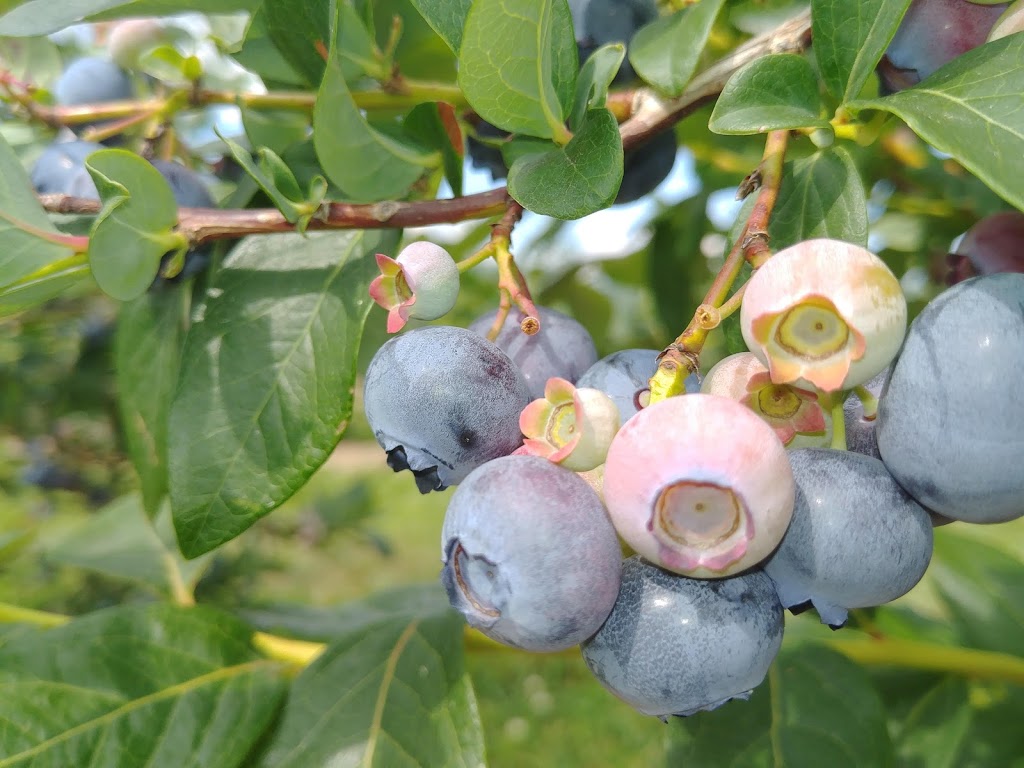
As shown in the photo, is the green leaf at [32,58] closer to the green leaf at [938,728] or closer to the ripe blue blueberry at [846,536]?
the ripe blue blueberry at [846,536]

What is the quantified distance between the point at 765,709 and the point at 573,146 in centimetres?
76

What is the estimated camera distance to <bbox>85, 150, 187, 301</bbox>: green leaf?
0.77 metres

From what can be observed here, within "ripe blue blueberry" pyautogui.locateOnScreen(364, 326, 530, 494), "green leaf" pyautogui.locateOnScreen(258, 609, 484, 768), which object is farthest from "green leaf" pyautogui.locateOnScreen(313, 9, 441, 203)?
"green leaf" pyautogui.locateOnScreen(258, 609, 484, 768)

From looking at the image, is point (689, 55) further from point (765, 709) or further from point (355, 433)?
point (355, 433)

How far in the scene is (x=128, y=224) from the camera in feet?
2.64

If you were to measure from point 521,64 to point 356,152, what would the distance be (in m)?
0.21

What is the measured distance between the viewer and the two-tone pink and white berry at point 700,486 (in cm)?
54

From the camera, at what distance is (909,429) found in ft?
1.98

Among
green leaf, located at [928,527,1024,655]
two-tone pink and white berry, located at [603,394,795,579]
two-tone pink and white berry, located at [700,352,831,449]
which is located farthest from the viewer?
green leaf, located at [928,527,1024,655]

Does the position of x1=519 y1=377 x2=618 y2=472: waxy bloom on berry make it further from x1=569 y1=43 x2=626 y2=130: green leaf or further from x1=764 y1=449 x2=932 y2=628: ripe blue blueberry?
x1=569 y1=43 x2=626 y2=130: green leaf

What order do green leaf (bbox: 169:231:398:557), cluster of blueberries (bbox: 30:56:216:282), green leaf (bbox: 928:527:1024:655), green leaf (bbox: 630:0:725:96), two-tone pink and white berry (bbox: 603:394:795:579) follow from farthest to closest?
green leaf (bbox: 928:527:1024:655)
cluster of blueberries (bbox: 30:56:216:282)
green leaf (bbox: 169:231:398:557)
green leaf (bbox: 630:0:725:96)
two-tone pink and white berry (bbox: 603:394:795:579)

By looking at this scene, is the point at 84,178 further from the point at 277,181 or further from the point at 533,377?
the point at 533,377

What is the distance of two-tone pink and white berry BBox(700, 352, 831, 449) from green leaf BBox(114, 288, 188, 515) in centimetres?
73

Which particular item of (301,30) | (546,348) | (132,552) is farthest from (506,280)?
(132,552)
